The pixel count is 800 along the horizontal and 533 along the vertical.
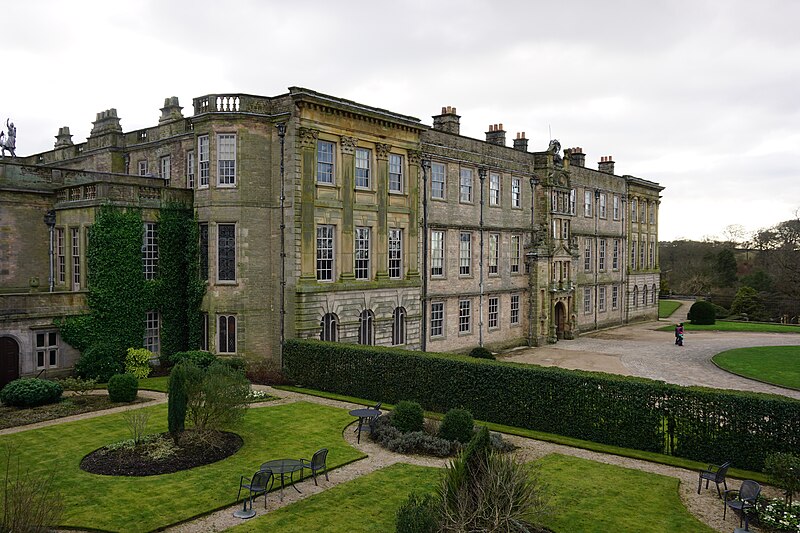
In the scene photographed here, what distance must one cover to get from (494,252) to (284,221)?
628 inches

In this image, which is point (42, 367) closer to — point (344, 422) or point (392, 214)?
point (344, 422)

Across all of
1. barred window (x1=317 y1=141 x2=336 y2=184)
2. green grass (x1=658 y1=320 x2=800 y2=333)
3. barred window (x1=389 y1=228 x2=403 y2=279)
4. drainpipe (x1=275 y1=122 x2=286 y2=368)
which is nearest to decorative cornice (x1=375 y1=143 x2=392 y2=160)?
barred window (x1=317 y1=141 x2=336 y2=184)

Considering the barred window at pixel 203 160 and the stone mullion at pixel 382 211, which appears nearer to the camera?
the barred window at pixel 203 160

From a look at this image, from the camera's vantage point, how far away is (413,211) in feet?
102

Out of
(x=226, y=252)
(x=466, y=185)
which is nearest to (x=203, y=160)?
(x=226, y=252)

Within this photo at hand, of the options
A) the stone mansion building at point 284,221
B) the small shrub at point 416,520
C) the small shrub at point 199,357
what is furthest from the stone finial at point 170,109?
the small shrub at point 416,520

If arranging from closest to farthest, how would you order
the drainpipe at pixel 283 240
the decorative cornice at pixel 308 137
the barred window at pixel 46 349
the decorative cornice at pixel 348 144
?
the barred window at pixel 46 349 < the decorative cornice at pixel 308 137 < the drainpipe at pixel 283 240 < the decorative cornice at pixel 348 144

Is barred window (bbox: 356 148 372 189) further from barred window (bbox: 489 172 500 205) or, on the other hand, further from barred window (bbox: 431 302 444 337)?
barred window (bbox: 489 172 500 205)

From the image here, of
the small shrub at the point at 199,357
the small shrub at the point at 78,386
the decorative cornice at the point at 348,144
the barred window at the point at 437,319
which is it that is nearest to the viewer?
the small shrub at the point at 78,386

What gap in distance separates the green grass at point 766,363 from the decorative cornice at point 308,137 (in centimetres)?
2391

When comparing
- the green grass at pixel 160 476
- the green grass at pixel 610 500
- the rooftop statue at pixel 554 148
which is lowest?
the green grass at pixel 610 500

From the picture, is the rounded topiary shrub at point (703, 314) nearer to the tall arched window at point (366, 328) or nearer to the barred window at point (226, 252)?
the tall arched window at point (366, 328)

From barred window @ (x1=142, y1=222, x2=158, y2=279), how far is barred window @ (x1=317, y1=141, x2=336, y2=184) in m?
8.07

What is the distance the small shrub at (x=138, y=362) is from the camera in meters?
25.5
